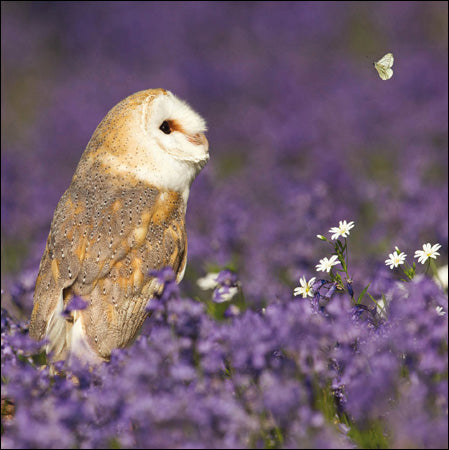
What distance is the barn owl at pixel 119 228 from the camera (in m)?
3.26

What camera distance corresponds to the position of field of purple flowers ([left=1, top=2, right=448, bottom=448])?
7.57ft

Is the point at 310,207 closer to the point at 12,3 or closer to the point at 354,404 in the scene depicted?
the point at 354,404

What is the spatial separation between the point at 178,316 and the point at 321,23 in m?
12.7

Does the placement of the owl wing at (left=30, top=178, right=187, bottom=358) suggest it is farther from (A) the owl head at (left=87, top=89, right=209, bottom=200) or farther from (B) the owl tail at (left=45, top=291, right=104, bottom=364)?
(A) the owl head at (left=87, top=89, right=209, bottom=200)

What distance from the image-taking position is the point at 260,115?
10891mm

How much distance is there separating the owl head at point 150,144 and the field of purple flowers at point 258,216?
675mm

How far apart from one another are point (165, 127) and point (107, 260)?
914mm

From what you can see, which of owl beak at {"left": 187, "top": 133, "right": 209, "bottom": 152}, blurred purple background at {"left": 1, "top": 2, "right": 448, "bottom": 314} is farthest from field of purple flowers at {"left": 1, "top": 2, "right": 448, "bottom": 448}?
owl beak at {"left": 187, "top": 133, "right": 209, "bottom": 152}

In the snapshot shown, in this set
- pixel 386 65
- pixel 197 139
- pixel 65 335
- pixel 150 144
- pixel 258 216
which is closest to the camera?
pixel 65 335

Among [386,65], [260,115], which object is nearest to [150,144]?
[386,65]

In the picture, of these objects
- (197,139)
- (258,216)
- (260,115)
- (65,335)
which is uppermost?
(197,139)

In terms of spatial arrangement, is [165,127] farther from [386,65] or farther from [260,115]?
[260,115]

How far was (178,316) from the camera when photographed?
2.64 metres

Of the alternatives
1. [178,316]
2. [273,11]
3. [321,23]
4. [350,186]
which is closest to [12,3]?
[273,11]
